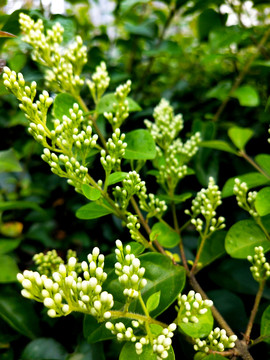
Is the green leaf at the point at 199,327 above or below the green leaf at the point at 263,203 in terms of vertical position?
below

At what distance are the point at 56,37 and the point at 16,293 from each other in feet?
4.30

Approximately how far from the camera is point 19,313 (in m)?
1.52

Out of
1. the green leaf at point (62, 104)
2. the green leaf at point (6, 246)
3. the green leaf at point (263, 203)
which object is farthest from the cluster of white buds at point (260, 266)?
the green leaf at point (6, 246)

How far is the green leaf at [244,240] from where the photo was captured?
3.98 feet

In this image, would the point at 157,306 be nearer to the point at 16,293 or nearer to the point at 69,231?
the point at 16,293

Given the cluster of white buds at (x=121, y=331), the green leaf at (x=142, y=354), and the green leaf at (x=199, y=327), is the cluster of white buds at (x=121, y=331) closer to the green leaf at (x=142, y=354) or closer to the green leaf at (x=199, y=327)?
the green leaf at (x=142, y=354)

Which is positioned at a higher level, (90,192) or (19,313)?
(90,192)

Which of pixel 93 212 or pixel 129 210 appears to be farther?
pixel 129 210

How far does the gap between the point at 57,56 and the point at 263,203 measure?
106 cm

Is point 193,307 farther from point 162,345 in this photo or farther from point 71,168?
point 71,168

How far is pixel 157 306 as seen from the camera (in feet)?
3.48

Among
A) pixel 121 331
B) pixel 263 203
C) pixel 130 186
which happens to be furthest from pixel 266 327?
pixel 130 186

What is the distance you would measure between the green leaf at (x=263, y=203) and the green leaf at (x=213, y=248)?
28 centimetres

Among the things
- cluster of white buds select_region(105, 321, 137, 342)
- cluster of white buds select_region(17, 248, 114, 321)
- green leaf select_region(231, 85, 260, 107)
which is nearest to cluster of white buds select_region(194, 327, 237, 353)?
cluster of white buds select_region(105, 321, 137, 342)
